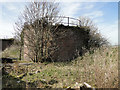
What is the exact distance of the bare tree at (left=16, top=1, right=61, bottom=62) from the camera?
9.05 metres

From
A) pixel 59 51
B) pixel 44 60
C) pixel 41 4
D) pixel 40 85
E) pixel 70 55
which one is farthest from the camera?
pixel 70 55

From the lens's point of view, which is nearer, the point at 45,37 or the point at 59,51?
the point at 45,37

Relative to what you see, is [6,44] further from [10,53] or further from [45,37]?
[45,37]

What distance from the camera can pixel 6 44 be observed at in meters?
18.4

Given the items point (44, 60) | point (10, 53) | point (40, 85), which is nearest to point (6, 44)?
point (10, 53)

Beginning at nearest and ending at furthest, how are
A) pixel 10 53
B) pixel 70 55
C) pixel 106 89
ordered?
pixel 106 89, pixel 70 55, pixel 10 53

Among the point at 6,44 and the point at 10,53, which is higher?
the point at 6,44

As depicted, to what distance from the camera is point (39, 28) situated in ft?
30.2

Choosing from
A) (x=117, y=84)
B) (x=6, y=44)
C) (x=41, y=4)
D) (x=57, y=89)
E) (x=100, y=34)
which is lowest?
(x=57, y=89)

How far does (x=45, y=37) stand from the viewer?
9242 mm

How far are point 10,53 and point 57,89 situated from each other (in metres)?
12.4

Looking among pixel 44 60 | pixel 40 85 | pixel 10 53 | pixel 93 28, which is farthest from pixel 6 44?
pixel 40 85

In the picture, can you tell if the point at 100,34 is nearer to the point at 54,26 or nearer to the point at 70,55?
the point at 70,55

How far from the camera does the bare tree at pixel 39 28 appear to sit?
9.05 m
